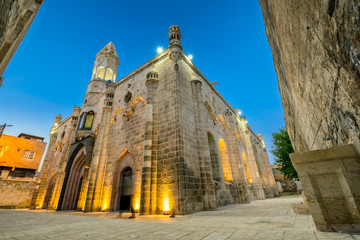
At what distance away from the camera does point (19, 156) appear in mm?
23859

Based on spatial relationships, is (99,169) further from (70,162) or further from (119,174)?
(70,162)

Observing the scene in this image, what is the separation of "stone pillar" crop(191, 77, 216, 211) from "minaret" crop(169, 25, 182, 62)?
6.65 ft

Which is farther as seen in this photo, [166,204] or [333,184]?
[166,204]

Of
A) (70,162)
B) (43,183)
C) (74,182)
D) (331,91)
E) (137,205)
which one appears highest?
(70,162)

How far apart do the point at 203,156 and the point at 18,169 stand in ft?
97.3

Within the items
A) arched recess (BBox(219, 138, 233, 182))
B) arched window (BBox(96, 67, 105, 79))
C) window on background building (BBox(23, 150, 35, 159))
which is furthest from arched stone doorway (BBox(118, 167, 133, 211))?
window on background building (BBox(23, 150, 35, 159))

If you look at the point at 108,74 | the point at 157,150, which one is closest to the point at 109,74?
the point at 108,74

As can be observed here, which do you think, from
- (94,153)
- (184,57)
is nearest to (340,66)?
(184,57)

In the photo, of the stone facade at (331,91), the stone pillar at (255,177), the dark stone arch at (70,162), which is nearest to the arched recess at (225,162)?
the stone pillar at (255,177)

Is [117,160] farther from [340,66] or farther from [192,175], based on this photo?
[340,66]

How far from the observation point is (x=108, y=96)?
14.3 meters

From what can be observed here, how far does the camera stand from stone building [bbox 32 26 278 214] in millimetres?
7547

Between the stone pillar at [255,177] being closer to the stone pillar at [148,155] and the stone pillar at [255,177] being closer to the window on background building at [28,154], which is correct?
the stone pillar at [148,155]

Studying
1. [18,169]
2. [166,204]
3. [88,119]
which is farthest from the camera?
[18,169]
